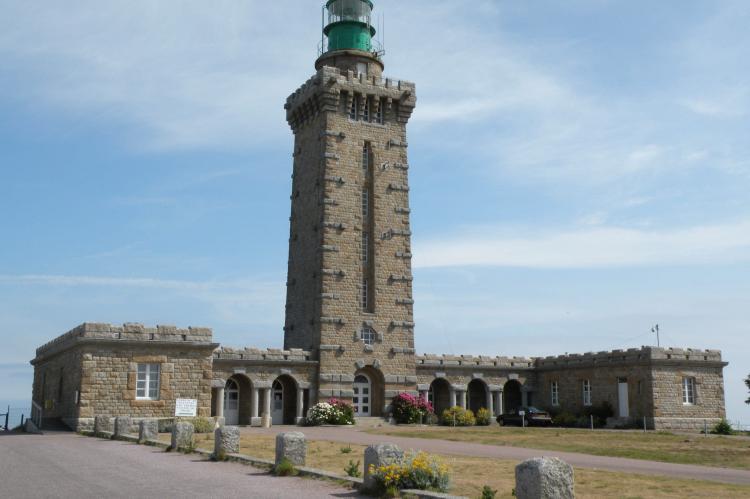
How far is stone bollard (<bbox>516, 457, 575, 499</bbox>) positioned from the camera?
10633 mm

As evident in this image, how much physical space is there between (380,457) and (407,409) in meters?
28.7

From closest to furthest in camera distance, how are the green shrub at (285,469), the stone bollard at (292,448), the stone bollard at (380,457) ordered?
1. the stone bollard at (380,457)
2. the green shrub at (285,469)
3. the stone bollard at (292,448)

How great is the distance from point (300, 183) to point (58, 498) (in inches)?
1338

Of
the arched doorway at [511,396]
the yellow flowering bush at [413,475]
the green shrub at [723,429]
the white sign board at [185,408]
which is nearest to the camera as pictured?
the yellow flowering bush at [413,475]

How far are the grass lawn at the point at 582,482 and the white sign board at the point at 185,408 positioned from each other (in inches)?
418

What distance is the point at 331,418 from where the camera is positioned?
3862cm

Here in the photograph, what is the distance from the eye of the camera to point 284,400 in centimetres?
4138

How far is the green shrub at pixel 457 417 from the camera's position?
42.0 m

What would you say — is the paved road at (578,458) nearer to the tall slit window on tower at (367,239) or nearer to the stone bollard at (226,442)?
the stone bollard at (226,442)

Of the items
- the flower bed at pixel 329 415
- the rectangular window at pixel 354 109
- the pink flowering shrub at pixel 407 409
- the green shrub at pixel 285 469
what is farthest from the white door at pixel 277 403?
the green shrub at pixel 285 469

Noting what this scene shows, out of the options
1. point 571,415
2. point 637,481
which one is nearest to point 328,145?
point 571,415

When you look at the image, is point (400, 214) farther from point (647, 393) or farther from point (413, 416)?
point (647, 393)

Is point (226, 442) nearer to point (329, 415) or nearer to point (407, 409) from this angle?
point (329, 415)

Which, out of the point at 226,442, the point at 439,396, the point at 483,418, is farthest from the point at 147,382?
the point at 483,418
